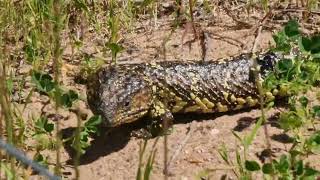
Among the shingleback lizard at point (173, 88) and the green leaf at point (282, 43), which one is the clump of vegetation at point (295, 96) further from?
the shingleback lizard at point (173, 88)

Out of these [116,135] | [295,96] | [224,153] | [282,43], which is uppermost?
[282,43]

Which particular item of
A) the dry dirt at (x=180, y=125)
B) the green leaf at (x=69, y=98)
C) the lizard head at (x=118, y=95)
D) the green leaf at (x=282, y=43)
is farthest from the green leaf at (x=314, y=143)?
the green leaf at (x=69, y=98)

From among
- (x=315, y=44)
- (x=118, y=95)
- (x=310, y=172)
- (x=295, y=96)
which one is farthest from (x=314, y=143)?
(x=118, y=95)

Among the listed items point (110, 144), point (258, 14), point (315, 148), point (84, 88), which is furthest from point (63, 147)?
point (258, 14)

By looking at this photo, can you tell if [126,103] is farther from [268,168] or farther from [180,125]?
[268,168]

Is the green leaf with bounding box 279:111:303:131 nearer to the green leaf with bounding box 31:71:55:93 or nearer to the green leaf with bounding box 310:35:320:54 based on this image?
the green leaf with bounding box 310:35:320:54

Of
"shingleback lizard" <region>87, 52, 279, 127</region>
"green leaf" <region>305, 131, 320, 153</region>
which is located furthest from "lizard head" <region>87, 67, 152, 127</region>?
"green leaf" <region>305, 131, 320, 153</region>

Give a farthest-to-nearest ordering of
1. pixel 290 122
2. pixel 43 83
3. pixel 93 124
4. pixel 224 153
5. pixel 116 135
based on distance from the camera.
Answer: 1. pixel 116 135
2. pixel 43 83
3. pixel 93 124
4. pixel 290 122
5. pixel 224 153
